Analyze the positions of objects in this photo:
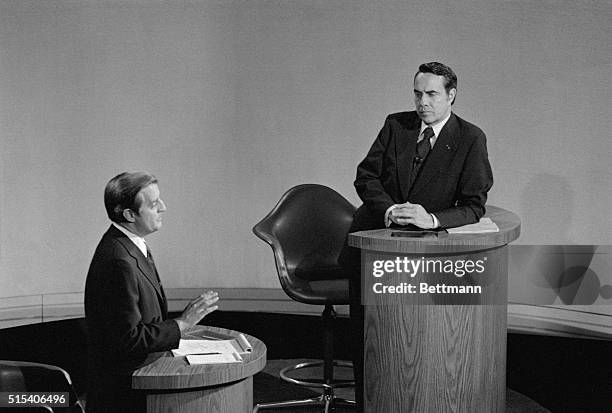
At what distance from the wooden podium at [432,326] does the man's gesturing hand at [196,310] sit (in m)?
0.61

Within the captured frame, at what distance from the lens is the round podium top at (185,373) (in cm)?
292

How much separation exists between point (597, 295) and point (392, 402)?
8.96 ft

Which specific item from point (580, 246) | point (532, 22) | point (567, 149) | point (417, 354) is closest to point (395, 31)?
point (532, 22)

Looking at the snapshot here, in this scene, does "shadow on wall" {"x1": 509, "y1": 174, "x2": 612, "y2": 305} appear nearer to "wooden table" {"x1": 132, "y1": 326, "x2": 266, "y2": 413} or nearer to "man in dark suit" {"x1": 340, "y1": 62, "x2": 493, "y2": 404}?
"man in dark suit" {"x1": 340, "y1": 62, "x2": 493, "y2": 404}

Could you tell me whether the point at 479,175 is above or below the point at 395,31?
below

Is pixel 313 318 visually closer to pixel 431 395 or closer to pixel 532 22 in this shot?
pixel 532 22

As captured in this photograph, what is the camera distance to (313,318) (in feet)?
20.5

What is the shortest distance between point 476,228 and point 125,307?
1341mm

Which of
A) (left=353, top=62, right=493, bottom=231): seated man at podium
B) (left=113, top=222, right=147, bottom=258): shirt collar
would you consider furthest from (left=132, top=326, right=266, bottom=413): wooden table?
(left=353, top=62, right=493, bottom=231): seated man at podium

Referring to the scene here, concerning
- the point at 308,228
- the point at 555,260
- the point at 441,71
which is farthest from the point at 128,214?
the point at 555,260

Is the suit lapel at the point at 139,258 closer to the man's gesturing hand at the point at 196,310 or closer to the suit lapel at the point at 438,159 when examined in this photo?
the man's gesturing hand at the point at 196,310

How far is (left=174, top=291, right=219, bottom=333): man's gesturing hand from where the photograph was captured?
10.2ft

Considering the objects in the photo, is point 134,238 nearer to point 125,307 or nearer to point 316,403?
point 125,307

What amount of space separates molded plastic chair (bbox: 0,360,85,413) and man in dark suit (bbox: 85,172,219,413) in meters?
0.29
